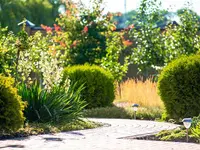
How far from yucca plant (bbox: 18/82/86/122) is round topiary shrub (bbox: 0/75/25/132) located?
4.77 feet

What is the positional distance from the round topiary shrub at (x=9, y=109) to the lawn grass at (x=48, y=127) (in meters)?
0.18

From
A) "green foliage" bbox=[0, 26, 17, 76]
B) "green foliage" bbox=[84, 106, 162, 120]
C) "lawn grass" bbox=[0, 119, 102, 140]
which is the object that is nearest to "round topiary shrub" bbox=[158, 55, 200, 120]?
"green foliage" bbox=[84, 106, 162, 120]

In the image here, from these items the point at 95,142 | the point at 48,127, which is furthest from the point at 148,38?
the point at 95,142

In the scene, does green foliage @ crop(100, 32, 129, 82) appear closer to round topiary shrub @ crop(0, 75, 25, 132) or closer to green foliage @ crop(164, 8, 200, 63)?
green foliage @ crop(164, 8, 200, 63)

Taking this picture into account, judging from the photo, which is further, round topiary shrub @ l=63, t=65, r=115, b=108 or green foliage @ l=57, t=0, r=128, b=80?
green foliage @ l=57, t=0, r=128, b=80

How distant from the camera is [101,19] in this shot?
21.6m

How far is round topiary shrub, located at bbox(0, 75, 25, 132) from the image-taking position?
10109 millimetres

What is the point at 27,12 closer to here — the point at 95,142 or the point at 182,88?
the point at 182,88

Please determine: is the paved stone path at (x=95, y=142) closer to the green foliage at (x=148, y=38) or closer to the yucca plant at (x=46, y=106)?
the yucca plant at (x=46, y=106)

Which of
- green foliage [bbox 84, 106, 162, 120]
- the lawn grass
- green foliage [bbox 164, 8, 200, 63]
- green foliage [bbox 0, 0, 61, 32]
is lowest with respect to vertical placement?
the lawn grass

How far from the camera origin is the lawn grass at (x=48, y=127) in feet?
33.7

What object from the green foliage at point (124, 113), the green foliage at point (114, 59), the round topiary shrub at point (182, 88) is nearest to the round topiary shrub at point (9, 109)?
the round topiary shrub at point (182, 88)

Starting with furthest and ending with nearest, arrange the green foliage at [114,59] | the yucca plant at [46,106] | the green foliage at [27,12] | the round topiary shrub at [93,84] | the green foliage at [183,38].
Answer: the green foliage at [27,12], the green foliage at [114,59], the green foliage at [183,38], the round topiary shrub at [93,84], the yucca plant at [46,106]

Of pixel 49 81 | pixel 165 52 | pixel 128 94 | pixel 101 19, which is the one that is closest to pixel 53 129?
pixel 49 81
